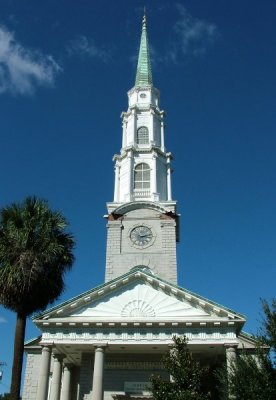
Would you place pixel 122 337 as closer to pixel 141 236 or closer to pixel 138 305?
pixel 138 305

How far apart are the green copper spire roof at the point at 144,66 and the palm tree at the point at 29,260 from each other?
25.0 meters

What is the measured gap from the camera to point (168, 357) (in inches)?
814

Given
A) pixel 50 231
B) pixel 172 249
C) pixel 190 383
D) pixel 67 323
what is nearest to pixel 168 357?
pixel 190 383

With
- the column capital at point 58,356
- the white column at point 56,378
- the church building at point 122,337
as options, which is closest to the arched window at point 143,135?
the church building at point 122,337

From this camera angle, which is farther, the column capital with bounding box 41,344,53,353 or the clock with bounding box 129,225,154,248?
the clock with bounding box 129,225,154,248

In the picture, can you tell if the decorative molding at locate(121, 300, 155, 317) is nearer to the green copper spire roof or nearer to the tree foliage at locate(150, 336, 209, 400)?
the tree foliage at locate(150, 336, 209, 400)

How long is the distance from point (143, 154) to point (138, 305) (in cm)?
1792

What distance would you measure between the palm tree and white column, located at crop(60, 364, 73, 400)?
6.58 m

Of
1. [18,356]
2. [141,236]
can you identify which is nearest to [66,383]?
[18,356]

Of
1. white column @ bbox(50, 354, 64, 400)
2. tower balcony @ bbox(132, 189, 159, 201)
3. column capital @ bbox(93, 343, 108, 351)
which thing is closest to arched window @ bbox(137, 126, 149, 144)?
tower balcony @ bbox(132, 189, 159, 201)

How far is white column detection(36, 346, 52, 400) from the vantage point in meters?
23.5

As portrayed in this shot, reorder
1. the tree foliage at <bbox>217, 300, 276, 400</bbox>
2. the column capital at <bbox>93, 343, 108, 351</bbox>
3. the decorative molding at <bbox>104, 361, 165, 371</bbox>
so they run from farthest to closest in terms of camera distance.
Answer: the decorative molding at <bbox>104, 361, 165, 371</bbox> < the column capital at <bbox>93, 343, 108, 351</bbox> < the tree foliage at <bbox>217, 300, 276, 400</bbox>

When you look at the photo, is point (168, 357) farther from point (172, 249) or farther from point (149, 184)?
point (149, 184)

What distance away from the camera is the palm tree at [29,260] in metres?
22.4
